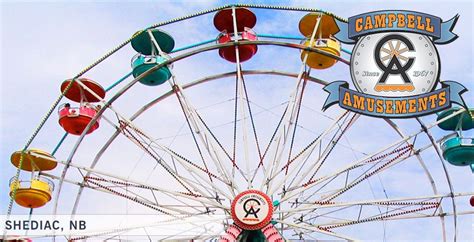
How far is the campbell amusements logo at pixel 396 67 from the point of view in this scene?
48.1 feet

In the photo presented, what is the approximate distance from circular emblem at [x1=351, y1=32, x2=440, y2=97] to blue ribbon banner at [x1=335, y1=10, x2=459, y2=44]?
5.1 inches

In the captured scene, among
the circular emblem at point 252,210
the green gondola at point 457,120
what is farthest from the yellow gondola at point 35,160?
the green gondola at point 457,120

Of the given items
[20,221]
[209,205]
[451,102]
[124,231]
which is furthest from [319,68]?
[20,221]

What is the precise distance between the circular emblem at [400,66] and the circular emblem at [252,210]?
136 inches

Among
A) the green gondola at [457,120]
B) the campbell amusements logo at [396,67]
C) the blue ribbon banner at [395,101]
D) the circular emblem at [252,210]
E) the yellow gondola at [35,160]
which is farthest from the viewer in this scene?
the green gondola at [457,120]

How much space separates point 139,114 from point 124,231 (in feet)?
11.3

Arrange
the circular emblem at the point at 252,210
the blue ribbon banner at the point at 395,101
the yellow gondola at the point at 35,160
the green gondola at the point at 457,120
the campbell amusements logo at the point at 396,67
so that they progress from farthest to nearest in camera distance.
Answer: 1. the green gondola at the point at 457,120
2. the yellow gondola at the point at 35,160
3. the campbell amusements logo at the point at 396,67
4. the blue ribbon banner at the point at 395,101
5. the circular emblem at the point at 252,210

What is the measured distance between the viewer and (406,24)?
14688mm

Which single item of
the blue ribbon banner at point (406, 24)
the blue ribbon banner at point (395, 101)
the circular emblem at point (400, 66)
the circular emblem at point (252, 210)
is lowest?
the circular emblem at point (252, 210)

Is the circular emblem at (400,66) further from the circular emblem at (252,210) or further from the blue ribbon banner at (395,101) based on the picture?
the circular emblem at (252,210)

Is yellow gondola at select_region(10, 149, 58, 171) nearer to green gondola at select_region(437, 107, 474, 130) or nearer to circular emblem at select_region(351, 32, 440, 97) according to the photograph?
circular emblem at select_region(351, 32, 440, 97)

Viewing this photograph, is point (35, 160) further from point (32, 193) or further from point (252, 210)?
point (252, 210)

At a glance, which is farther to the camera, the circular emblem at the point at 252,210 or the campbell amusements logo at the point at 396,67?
the campbell amusements logo at the point at 396,67

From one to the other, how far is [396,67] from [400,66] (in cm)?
9
